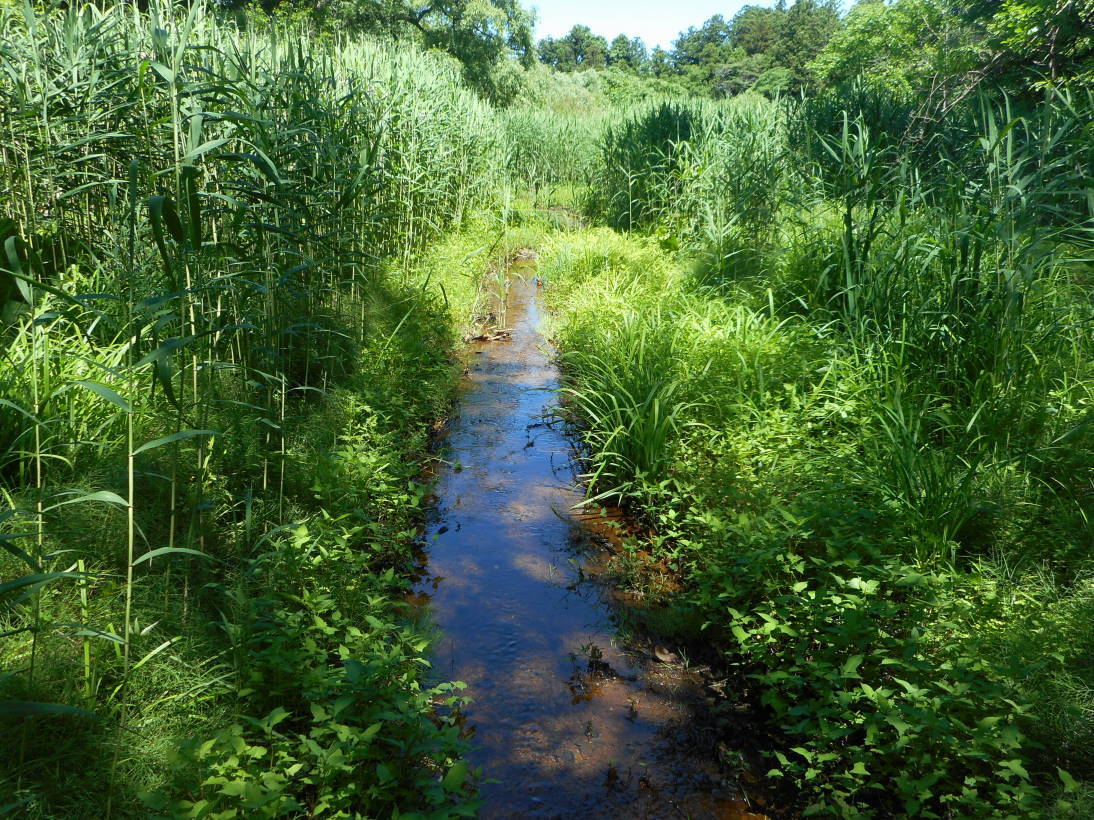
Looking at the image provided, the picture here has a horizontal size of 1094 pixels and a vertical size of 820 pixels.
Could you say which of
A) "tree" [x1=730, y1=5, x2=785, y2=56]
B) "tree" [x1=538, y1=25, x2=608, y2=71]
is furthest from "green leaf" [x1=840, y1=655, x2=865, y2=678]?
"tree" [x1=538, y1=25, x2=608, y2=71]

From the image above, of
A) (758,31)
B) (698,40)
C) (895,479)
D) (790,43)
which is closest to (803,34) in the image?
(790,43)

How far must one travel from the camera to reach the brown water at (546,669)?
234 centimetres

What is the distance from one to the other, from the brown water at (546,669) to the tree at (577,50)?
8296cm

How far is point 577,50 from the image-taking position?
3127 inches

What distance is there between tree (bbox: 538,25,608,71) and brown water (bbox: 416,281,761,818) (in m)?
83.0

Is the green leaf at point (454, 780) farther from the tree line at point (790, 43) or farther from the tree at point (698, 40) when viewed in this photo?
the tree at point (698, 40)

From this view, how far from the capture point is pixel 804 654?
2.61 metres

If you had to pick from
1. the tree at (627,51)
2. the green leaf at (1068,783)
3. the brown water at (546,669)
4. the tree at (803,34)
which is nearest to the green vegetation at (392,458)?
the green leaf at (1068,783)

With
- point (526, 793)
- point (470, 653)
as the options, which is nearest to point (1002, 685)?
point (526, 793)

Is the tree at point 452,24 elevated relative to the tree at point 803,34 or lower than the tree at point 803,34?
lower

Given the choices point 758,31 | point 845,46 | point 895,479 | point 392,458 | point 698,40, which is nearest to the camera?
point 895,479

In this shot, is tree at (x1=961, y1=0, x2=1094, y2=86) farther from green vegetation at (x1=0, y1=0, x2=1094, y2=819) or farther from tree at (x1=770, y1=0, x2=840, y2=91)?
tree at (x1=770, y1=0, x2=840, y2=91)

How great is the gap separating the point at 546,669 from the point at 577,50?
287 feet

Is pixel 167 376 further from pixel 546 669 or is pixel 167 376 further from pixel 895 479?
pixel 895 479
